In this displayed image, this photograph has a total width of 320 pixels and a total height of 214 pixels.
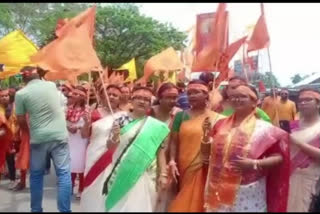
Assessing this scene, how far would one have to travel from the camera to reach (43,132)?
5199mm

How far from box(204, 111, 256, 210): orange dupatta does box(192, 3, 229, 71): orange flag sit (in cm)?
179

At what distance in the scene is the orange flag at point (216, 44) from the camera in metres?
5.32

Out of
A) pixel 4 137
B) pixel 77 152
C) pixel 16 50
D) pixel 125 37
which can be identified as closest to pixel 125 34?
pixel 125 37

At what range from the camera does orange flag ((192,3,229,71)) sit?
5.32 m

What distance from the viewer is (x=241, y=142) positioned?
352cm

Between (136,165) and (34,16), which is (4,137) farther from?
(34,16)

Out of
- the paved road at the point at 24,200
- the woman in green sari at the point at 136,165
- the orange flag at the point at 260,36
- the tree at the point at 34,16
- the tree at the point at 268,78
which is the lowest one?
the paved road at the point at 24,200

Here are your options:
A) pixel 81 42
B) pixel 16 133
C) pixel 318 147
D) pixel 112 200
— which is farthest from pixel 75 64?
pixel 16 133

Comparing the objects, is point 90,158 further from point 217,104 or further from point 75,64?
point 217,104

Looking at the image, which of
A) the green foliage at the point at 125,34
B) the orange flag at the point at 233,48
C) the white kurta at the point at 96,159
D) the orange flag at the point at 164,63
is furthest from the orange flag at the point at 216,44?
the green foliage at the point at 125,34

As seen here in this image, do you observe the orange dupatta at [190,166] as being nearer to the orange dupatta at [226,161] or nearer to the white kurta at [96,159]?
the orange dupatta at [226,161]

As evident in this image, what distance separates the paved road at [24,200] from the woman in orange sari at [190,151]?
1.99m

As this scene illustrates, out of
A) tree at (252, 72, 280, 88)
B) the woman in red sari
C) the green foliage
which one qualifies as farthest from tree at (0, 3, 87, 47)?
the woman in red sari

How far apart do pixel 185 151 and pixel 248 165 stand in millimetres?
875
